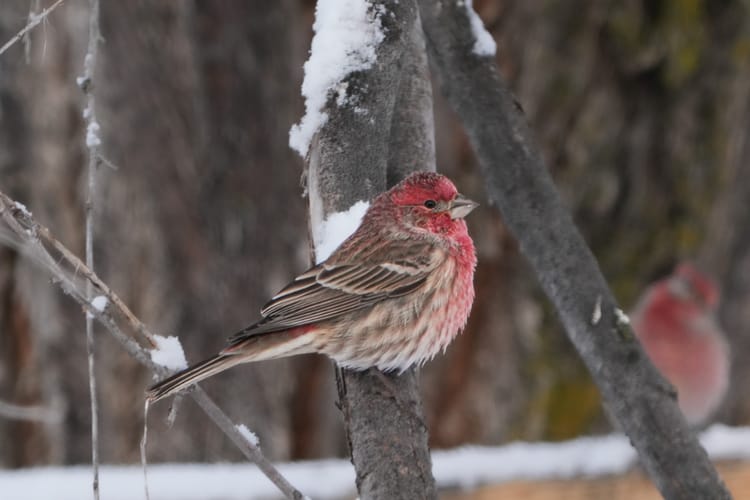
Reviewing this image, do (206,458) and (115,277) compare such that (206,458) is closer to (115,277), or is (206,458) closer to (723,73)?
(115,277)

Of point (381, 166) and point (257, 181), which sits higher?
point (257, 181)

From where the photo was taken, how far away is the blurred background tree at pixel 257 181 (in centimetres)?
538

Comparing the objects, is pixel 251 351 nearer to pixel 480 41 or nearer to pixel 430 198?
pixel 430 198

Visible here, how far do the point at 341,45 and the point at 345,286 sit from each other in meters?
0.79

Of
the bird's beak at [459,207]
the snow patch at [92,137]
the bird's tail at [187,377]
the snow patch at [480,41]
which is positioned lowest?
the bird's tail at [187,377]

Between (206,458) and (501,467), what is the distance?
2.01m

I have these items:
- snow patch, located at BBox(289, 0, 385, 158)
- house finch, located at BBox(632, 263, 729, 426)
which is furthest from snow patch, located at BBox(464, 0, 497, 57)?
house finch, located at BBox(632, 263, 729, 426)

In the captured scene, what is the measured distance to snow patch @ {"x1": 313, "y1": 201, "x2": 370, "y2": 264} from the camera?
2.84 meters

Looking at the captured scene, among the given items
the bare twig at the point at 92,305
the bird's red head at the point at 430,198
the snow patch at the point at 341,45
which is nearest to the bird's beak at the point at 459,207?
the bird's red head at the point at 430,198

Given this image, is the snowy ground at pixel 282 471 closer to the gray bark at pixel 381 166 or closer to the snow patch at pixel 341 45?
the gray bark at pixel 381 166

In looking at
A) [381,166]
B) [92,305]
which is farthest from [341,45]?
[92,305]

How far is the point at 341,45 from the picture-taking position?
2.76m

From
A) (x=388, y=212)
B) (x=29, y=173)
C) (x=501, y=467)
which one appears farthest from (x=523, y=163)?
(x=29, y=173)

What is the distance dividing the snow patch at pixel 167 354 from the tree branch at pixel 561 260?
1.02 m
